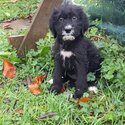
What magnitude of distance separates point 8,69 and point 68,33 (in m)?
1.14

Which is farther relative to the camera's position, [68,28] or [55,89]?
[55,89]

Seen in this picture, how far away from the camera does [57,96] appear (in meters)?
4.14

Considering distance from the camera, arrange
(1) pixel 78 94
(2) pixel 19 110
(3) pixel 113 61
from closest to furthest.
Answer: (2) pixel 19 110 < (1) pixel 78 94 < (3) pixel 113 61

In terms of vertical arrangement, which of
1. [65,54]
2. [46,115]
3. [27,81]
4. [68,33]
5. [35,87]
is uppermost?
[68,33]

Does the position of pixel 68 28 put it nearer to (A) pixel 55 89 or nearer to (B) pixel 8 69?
(A) pixel 55 89

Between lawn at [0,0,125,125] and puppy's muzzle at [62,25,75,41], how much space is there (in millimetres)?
598

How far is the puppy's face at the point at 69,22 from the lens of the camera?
12.7ft

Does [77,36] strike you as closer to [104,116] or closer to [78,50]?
[78,50]

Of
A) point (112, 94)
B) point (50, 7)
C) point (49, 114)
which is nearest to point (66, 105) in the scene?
point (49, 114)

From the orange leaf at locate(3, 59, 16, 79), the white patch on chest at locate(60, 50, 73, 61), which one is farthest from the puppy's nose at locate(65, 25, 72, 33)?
the orange leaf at locate(3, 59, 16, 79)

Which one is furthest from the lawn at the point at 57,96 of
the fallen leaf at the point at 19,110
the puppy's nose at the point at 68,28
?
the puppy's nose at the point at 68,28

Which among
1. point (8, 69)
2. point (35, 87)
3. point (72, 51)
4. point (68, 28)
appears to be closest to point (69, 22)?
point (68, 28)

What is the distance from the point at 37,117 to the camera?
384cm

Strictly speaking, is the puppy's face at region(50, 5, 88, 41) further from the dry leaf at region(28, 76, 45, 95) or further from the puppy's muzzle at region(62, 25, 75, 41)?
the dry leaf at region(28, 76, 45, 95)
